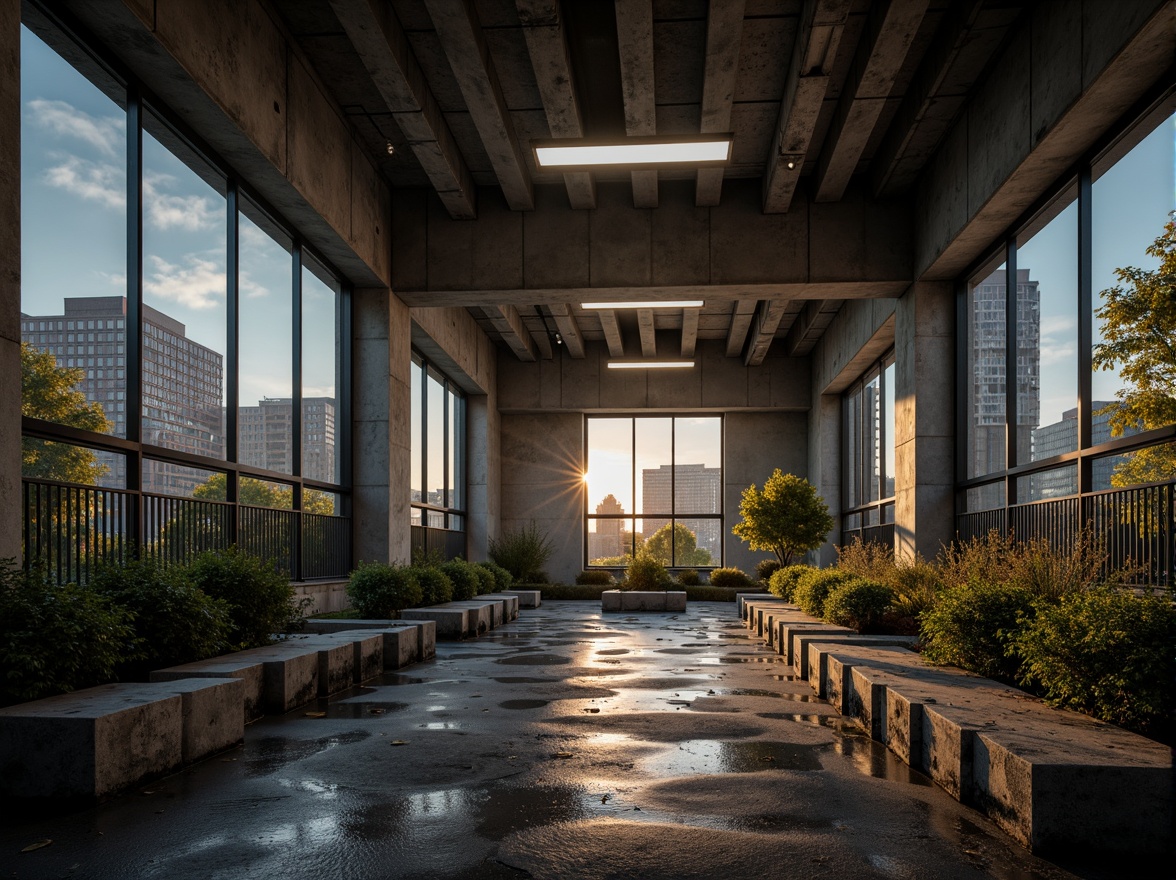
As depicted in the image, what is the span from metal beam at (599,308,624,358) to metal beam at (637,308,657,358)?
0.51 m

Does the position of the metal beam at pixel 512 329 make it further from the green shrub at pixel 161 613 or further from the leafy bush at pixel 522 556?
the green shrub at pixel 161 613

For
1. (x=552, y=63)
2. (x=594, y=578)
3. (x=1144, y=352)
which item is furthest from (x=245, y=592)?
(x=594, y=578)

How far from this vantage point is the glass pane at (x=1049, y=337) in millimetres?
9422

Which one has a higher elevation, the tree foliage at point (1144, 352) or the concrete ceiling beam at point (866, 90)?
the concrete ceiling beam at point (866, 90)

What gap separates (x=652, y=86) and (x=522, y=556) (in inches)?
556

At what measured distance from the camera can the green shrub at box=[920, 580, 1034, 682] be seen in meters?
5.46

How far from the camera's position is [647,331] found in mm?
20250

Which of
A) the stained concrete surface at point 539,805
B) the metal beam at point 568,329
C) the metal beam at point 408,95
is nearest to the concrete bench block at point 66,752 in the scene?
the stained concrete surface at point 539,805

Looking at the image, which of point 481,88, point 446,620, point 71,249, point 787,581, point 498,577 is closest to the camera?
point 71,249

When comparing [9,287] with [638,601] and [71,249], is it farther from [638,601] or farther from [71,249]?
[638,601]

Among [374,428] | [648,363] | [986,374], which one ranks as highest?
[648,363]

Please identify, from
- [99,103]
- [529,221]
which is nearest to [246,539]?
[99,103]

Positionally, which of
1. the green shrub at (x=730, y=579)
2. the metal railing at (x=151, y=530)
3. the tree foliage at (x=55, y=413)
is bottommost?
the green shrub at (x=730, y=579)

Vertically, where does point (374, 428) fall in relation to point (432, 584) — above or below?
above
